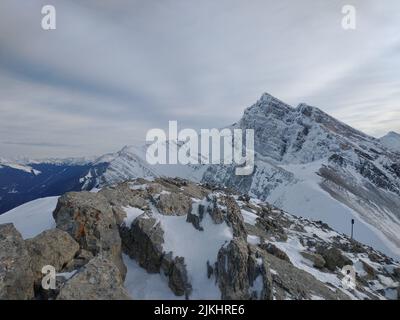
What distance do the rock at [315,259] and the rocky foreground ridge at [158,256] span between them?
11cm

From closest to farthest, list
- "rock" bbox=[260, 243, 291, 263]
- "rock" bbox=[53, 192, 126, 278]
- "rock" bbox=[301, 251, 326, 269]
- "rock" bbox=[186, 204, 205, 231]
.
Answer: "rock" bbox=[53, 192, 126, 278] < "rock" bbox=[186, 204, 205, 231] < "rock" bbox=[260, 243, 291, 263] < "rock" bbox=[301, 251, 326, 269]

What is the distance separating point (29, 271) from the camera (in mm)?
16781

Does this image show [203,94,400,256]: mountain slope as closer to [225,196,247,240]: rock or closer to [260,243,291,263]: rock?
[260,243,291,263]: rock

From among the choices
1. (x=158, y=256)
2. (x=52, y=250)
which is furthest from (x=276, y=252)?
(x=52, y=250)

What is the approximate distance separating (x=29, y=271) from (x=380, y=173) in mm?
164754

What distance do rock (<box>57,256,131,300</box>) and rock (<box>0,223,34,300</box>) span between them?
2753 mm

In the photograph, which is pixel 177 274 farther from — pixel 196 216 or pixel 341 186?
pixel 341 186

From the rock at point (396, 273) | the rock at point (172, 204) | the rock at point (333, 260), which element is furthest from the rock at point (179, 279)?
the rock at point (396, 273)

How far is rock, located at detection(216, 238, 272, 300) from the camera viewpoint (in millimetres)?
19094

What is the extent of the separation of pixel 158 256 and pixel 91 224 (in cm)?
505

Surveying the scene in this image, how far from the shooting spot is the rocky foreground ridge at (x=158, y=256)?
53.4 feet

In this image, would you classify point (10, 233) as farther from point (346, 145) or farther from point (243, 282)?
point (346, 145)

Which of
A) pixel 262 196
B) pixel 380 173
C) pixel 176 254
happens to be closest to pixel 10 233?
pixel 176 254

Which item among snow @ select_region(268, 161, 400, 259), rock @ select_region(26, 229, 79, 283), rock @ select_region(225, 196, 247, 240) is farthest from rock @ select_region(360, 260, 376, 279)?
snow @ select_region(268, 161, 400, 259)
